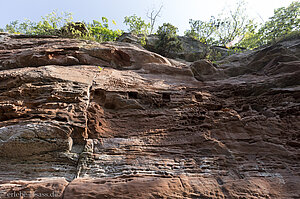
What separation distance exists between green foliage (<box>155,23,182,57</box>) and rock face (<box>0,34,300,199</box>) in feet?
15.4

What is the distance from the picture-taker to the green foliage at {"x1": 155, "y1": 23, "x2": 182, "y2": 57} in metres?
10.5

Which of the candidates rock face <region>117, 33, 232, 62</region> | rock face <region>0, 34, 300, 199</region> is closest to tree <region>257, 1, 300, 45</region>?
rock face <region>117, 33, 232, 62</region>

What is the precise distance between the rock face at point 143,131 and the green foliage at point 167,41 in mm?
4680

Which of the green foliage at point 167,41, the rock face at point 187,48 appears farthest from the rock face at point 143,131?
the rock face at point 187,48

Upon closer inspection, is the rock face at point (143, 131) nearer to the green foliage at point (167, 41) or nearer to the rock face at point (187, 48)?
the green foliage at point (167, 41)

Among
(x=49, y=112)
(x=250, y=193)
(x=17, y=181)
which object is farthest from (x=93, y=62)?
(x=250, y=193)

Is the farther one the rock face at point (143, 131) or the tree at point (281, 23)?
the tree at point (281, 23)

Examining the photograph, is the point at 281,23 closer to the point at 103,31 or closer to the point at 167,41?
the point at 167,41

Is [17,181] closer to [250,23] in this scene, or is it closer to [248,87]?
[248,87]

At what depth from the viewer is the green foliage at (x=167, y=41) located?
10508 millimetres

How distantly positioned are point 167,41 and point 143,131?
783cm

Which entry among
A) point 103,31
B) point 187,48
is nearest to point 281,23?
point 187,48

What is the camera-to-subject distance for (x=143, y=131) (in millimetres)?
4422

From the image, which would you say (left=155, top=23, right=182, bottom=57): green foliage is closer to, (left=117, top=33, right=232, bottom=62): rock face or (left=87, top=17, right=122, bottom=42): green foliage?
(left=117, top=33, right=232, bottom=62): rock face
